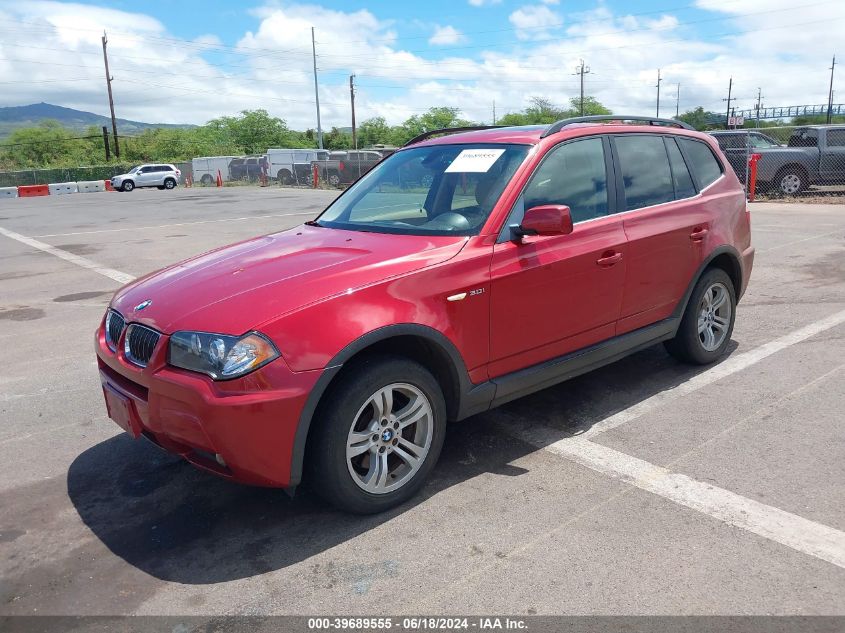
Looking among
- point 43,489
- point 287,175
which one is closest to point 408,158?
point 43,489

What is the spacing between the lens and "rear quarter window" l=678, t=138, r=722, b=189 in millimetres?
5133

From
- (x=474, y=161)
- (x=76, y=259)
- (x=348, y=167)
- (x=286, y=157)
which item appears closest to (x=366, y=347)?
(x=474, y=161)

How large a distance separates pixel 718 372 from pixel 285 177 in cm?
3591

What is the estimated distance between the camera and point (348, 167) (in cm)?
3141

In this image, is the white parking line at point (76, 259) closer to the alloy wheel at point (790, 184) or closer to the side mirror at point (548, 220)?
the side mirror at point (548, 220)

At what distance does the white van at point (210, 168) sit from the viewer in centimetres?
4562

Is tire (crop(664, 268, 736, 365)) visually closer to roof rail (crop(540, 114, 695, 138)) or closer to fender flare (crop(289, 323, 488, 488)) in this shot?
roof rail (crop(540, 114, 695, 138))

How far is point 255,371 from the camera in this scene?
2.91m

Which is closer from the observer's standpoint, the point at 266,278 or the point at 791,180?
the point at 266,278

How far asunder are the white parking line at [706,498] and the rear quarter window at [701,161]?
2290 millimetres

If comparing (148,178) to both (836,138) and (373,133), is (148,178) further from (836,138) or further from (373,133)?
(373,133)

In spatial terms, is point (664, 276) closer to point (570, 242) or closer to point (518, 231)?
point (570, 242)

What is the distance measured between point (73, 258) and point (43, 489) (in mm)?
9509

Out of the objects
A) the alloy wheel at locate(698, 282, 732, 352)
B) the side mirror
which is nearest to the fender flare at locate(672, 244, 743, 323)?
the alloy wheel at locate(698, 282, 732, 352)
